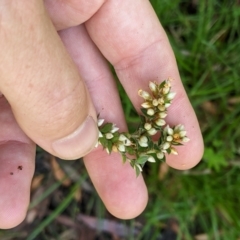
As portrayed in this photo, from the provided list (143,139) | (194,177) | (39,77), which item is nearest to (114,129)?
(143,139)

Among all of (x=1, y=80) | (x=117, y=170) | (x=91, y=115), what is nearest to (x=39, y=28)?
(x=1, y=80)

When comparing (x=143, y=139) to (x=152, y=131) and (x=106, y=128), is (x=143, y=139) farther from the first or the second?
(x=106, y=128)

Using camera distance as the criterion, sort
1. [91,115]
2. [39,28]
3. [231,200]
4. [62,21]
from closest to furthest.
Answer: [39,28]
[91,115]
[62,21]
[231,200]

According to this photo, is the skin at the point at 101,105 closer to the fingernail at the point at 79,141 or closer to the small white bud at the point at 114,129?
the fingernail at the point at 79,141

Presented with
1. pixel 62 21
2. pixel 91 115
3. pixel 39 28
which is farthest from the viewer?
pixel 62 21

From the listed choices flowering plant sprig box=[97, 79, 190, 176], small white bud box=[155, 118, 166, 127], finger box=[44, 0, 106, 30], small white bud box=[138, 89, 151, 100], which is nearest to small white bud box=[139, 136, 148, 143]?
flowering plant sprig box=[97, 79, 190, 176]

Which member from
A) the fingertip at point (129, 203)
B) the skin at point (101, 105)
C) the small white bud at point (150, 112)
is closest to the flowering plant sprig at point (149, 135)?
the small white bud at point (150, 112)

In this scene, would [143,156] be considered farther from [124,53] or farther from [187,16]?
[187,16]
